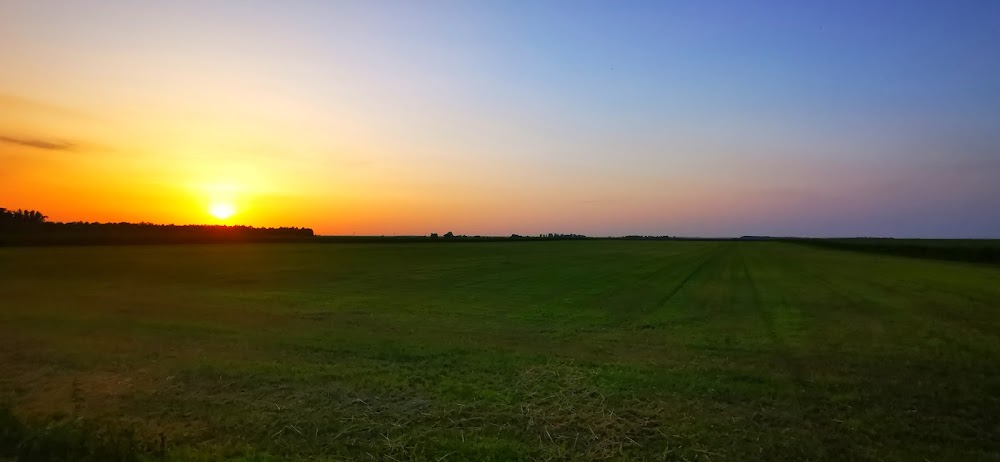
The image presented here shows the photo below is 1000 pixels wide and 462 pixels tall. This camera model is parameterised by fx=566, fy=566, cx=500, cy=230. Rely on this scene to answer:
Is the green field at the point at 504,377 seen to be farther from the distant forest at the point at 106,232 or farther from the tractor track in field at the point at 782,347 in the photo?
the distant forest at the point at 106,232

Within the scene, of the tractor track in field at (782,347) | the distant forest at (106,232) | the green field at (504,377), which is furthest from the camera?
the distant forest at (106,232)

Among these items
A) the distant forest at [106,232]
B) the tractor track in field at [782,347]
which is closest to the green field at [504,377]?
the tractor track in field at [782,347]

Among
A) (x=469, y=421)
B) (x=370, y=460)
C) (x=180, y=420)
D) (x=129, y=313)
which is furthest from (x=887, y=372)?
(x=129, y=313)

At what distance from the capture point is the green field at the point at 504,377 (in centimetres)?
681

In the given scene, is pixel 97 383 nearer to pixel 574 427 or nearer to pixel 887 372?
pixel 574 427

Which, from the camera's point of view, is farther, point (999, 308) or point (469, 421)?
point (999, 308)

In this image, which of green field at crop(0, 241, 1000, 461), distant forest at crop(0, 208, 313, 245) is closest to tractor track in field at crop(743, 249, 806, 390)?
green field at crop(0, 241, 1000, 461)

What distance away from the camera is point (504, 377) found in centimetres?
970

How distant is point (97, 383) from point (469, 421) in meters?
6.40

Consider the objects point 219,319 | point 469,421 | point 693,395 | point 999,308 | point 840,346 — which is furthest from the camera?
point 999,308

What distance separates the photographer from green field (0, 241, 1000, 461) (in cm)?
681

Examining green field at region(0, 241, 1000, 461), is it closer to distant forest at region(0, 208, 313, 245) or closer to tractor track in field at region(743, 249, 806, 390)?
tractor track in field at region(743, 249, 806, 390)

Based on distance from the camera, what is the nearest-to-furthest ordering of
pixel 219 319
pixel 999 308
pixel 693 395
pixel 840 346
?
1. pixel 693 395
2. pixel 840 346
3. pixel 219 319
4. pixel 999 308

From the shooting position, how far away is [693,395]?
8.66 m
